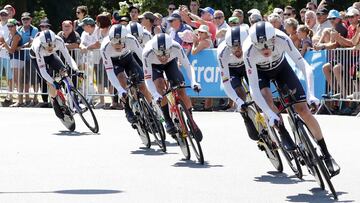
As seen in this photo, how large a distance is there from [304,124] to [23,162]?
4.26m

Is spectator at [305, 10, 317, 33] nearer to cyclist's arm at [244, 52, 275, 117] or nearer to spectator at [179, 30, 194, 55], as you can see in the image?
spectator at [179, 30, 194, 55]

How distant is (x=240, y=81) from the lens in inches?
514

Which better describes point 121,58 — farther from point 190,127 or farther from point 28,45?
point 28,45

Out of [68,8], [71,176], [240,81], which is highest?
[68,8]

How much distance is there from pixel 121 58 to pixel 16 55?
8.00m

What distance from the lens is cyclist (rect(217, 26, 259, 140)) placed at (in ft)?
38.6

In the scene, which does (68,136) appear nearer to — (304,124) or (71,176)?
(71,176)

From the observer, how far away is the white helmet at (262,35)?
10406mm

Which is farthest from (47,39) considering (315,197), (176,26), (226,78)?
(315,197)

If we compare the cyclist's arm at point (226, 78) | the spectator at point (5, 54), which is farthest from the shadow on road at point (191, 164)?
the spectator at point (5, 54)

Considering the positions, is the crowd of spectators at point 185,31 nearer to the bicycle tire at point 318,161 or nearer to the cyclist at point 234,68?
the cyclist at point 234,68

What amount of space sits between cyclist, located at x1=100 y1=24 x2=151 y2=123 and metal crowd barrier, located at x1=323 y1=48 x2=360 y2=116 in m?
5.02

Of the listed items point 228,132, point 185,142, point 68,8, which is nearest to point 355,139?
point 228,132

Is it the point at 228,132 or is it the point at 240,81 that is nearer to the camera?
the point at 240,81
